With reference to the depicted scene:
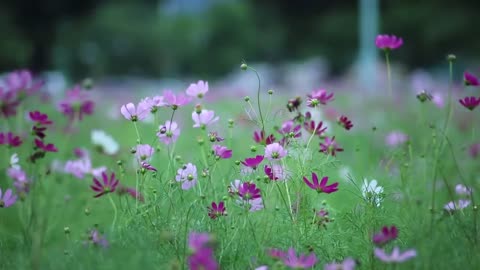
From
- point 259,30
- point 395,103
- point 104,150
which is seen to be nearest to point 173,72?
point 259,30

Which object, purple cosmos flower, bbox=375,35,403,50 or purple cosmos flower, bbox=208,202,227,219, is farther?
purple cosmos flower, bbox=375,35,403,50

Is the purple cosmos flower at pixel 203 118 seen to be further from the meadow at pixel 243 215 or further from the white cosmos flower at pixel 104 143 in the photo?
the white cosmos flower at pixel 104 143

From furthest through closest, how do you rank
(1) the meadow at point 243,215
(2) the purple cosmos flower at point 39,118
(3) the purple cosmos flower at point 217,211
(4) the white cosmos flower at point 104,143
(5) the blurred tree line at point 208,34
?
(5) the blurred tree line at point 208,34 < (4) the white cosmos flower at point 104,143 < (2) the purple cosmos flower at point 39,118 < (3) the purple cosmos flower at point 217,211 < (1) the meadow at point 243,215

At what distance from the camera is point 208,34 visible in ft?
72.1

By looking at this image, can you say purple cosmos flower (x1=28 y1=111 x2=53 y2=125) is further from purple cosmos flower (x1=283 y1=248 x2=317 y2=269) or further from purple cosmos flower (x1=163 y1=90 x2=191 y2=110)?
purple cosmos flower (x1=283 y1=248 x2=317 y2=269)

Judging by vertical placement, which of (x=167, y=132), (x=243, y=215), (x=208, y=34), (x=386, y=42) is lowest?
(x=208, y=34)

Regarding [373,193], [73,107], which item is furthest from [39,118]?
[373,193]

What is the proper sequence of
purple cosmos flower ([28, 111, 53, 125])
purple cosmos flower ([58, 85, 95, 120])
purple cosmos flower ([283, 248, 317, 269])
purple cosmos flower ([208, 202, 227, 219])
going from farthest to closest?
1. purple cosmos flower ([58, 85, 95, 120])
2. purple cosmos flower ([28, 111, 53, 125])
3. purple cosmos flower ([208, 202, 227, 219])
4. purple cosmos flower ([283, 248, 317, 269])

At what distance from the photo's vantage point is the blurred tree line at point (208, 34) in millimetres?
19172

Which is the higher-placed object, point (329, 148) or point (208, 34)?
point (329, 148)

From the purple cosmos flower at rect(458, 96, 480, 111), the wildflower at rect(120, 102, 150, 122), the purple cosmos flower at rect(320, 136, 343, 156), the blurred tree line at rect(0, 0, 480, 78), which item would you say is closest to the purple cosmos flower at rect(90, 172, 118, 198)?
the wildflower at rect(120, 102, 150, 122)

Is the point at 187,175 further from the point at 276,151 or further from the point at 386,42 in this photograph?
the point at 386,42

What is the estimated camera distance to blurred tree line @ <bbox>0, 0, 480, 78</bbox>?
62.9 feet

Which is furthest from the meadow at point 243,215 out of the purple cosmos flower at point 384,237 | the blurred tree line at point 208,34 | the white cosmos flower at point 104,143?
the blurred tree line at point 208,34
